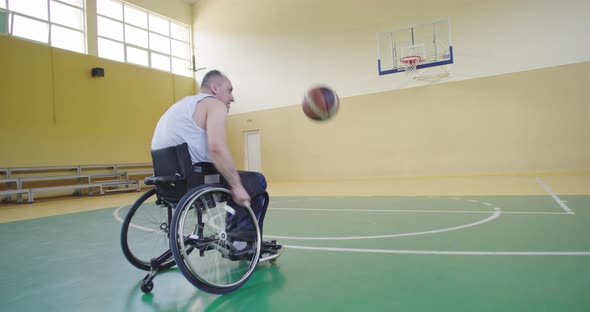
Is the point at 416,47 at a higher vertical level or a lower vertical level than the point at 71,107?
higher

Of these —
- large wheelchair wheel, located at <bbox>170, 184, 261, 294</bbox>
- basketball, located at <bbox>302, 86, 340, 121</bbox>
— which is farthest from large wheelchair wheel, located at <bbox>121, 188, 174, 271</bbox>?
basketball, located at <bbox>302, 86, 340, 121</bbox>

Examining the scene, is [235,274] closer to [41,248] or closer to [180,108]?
[180,108]

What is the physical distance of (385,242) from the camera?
2863mm

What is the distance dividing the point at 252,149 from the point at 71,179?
6576mm

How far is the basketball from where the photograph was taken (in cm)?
374

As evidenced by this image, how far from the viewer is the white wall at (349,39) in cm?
955

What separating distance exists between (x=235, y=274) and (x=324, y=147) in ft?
35.3

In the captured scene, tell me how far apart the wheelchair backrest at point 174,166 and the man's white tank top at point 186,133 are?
0.15 ft

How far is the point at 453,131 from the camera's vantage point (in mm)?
10703

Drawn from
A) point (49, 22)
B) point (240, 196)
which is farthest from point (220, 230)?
point (49, 22)

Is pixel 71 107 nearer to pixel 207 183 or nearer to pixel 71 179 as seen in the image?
pixel 71 179

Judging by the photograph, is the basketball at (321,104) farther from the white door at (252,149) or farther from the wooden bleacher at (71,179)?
the white door at (252,149)

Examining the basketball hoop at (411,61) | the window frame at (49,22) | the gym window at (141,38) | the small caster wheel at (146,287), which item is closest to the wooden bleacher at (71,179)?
the window frame at (49,22)

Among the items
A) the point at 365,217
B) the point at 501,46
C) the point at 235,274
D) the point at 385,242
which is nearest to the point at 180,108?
the point at 235,274
